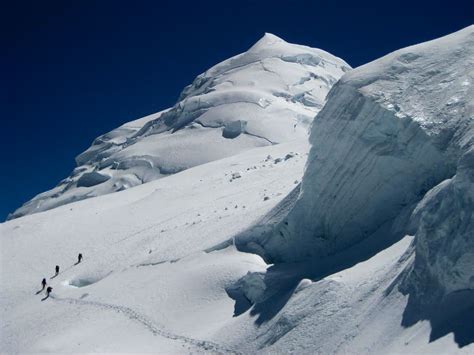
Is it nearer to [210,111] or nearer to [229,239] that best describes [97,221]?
[229,239]

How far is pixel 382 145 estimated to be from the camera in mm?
18734

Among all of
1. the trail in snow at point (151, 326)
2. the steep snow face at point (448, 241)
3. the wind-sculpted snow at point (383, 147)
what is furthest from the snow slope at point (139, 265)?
the steep snow face at point (448, 241)

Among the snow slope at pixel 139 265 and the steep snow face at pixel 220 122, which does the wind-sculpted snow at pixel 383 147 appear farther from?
the steep snow face at pixel 220 122

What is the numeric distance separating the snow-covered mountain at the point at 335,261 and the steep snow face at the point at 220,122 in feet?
129

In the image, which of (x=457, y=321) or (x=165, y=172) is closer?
(x=457, y=321)

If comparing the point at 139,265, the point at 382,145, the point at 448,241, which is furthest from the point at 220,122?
the point at 448,241

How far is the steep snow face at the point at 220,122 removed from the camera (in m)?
69.1

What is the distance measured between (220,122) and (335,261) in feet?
194

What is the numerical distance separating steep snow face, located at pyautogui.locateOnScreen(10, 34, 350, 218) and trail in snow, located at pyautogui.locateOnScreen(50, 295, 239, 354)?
41.1 metres

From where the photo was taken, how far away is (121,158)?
74562 millimetres

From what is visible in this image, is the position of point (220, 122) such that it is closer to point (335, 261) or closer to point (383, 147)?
point (383, 147)

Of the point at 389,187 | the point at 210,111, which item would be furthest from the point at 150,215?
the point at 210,111

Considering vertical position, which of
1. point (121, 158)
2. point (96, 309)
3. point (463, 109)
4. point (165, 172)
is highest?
point (121, 158)

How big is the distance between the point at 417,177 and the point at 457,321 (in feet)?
22.7
